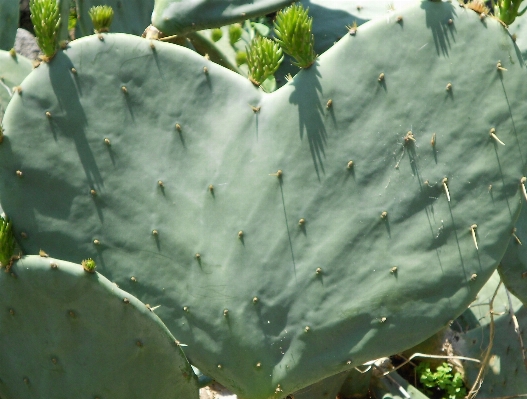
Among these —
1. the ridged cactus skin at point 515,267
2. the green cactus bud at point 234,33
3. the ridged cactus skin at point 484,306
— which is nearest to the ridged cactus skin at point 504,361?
the ridged cactus skin at point 484,306

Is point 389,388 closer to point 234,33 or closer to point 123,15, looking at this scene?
point 234,33

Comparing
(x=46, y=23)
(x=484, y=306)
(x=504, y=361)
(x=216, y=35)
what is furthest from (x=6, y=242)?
(x=484, y=306)

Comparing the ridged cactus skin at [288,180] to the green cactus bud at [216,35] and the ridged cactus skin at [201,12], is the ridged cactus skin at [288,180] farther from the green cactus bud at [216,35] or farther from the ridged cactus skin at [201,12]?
the green cactus bud at [216,35]

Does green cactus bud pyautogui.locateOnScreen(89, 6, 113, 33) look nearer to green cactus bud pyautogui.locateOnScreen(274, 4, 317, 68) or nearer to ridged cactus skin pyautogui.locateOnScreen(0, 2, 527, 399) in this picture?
ridged cactus skin pyautogui.locateOnScreen(0, 2, 527, 399)

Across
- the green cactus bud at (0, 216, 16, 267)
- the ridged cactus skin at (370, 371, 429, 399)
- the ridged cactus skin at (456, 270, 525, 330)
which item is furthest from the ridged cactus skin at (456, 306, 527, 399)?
the green cactus bud at (0, 216, 16, 267)

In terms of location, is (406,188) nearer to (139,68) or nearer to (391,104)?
(391,104)
